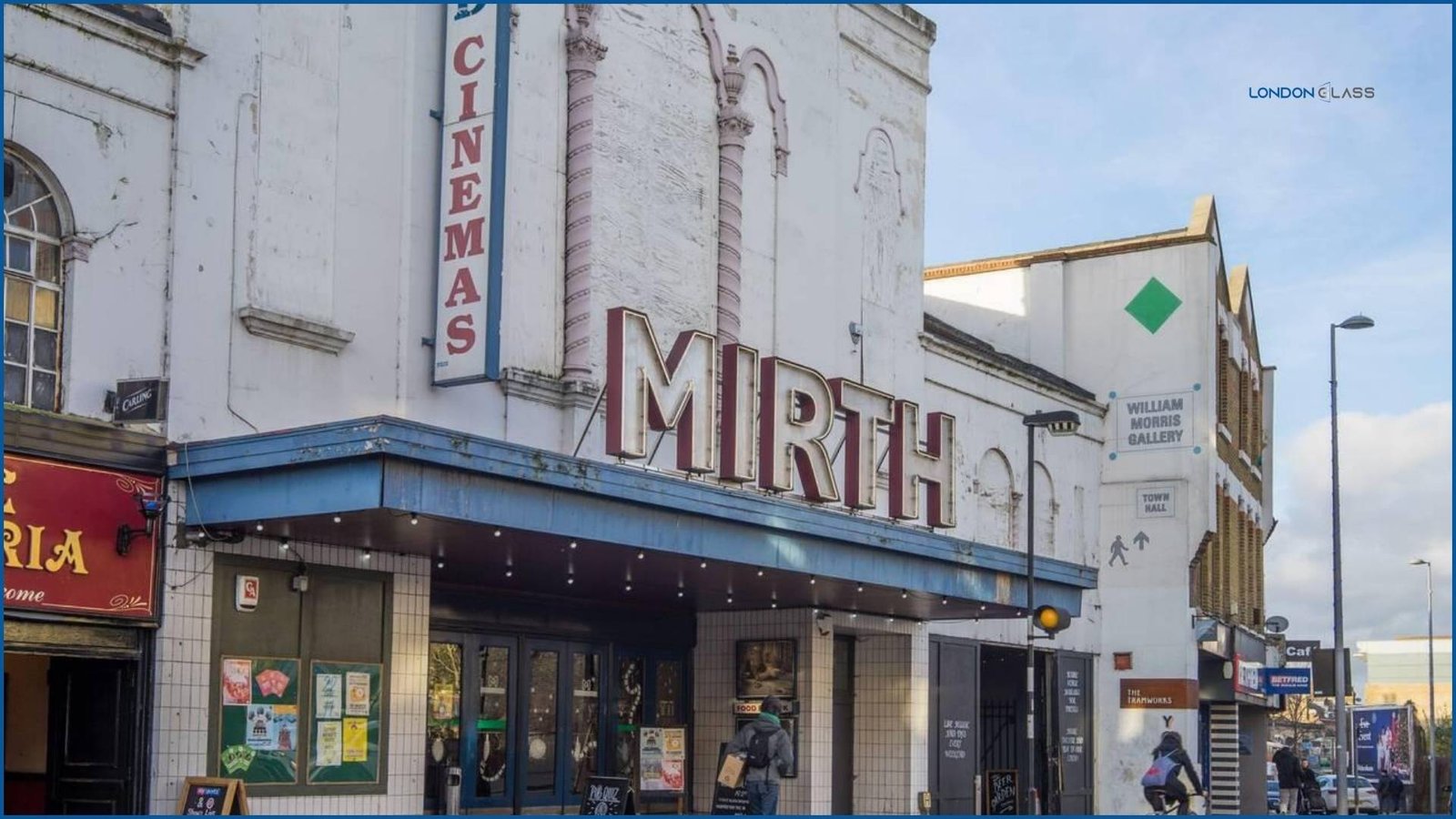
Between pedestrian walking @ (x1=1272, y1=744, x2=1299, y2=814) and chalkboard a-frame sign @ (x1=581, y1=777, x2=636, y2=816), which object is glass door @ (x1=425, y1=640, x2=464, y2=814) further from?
pedestrian walking @ (x1=1272, y1=744, x2=1299, y2=814)

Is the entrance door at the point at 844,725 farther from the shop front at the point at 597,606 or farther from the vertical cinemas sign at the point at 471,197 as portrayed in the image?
the vertical cinemas sign at the point at 471,197

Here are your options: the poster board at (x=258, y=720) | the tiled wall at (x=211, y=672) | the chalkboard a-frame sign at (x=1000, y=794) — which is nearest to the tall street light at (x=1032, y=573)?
the chalkboard a-frame sign at (x=1000, y=794)

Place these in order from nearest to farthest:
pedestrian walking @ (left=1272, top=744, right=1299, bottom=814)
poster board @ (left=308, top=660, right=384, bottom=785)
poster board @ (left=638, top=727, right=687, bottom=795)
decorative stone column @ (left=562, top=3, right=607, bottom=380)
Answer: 1. poster board @ (left=308, top=660, right=384, bottom=785)
2. decorative stone column @ (left=562, top=3, right=607, bottom=380)
3. poster board @ (left=638, top=727, right=687, bottom=795)
4. pedestrian walking @ (left=1272, top=744, right=1299, bottom=814)

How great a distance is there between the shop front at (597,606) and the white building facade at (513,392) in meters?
0.05

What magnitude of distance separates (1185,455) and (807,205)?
13.1 metres

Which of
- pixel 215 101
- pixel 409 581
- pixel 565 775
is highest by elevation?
pixel 215 101

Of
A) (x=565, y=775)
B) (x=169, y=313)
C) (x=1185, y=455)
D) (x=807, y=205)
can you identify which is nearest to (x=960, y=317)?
(x=1185, y=455)

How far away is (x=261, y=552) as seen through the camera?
1772 centimetres

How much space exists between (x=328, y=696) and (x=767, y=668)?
8553 millimetres

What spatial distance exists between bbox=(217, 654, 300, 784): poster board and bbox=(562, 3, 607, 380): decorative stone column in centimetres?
530

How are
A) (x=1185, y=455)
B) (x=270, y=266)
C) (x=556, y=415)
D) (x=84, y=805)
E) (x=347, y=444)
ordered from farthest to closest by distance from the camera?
(x=1185, y=455) → (x=556, y=415) → (x=270, y=266) → (x=84, y=805) → (x=347, y=444)

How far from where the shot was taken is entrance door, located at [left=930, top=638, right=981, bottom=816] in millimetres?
→ 28812

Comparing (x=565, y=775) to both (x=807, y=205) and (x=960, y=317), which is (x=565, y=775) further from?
(x=960, y=317)

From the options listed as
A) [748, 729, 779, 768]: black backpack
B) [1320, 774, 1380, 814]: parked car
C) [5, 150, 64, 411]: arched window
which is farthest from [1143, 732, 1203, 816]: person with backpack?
[1320, 774, 1380, 814]: parked car
